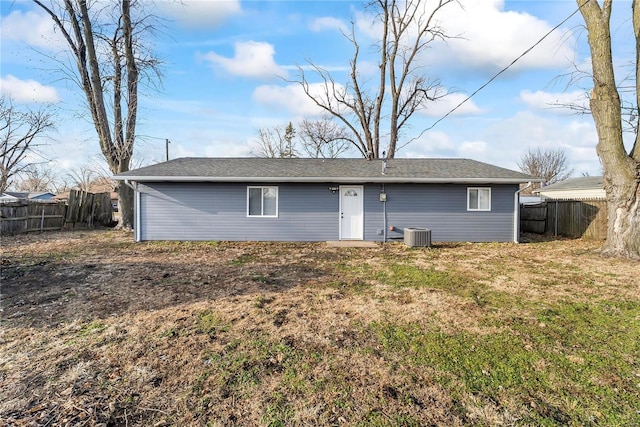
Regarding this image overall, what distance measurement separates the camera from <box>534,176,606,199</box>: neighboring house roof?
982 inches

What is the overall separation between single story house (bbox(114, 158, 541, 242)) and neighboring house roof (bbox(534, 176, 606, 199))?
19316 millimetres

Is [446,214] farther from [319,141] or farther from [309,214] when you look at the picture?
[319,141]

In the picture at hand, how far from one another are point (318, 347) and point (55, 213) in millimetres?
15207

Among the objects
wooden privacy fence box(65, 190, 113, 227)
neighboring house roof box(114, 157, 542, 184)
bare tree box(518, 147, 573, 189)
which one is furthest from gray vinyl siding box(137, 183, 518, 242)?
bare tree box(518, 147, 573, 189)

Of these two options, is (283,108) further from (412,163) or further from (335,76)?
(412,163)

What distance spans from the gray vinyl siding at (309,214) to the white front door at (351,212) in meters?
0.17

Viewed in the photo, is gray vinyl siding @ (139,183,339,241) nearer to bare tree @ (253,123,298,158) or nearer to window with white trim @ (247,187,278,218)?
window with white trim @ (247,187,278,218)

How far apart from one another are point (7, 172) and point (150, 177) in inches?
994

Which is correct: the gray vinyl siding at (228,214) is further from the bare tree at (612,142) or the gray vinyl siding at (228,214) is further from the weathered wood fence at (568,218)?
the weathered wood fence at (568,218)

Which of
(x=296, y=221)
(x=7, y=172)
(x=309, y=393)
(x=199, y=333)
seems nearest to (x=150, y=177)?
(x=296, y=221)

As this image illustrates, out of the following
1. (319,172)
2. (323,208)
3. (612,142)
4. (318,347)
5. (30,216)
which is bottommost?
(318,347)

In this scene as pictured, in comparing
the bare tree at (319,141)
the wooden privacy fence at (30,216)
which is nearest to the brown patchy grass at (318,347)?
the wooden privacy fence at (30,216)

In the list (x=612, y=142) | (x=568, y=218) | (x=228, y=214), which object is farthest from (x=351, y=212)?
(x=568, y=218)

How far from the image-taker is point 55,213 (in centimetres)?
1375
